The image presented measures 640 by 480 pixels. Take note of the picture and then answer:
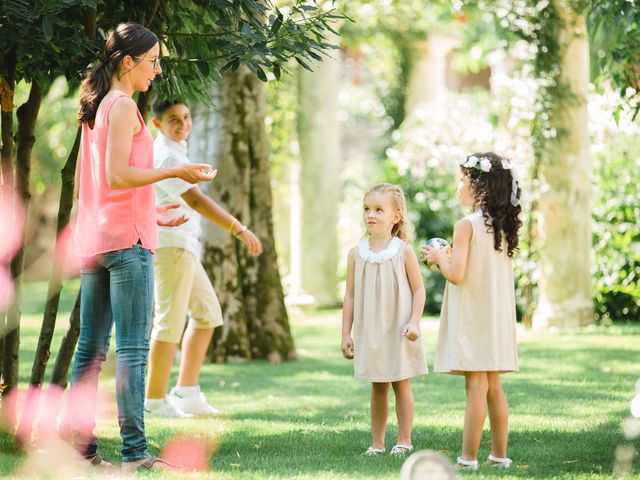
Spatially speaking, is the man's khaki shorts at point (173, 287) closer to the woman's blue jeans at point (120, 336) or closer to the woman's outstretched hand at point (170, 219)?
the woman's outstretched hand at point (170, 219)

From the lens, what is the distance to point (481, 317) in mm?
4484

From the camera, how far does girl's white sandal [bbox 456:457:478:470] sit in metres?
4.35

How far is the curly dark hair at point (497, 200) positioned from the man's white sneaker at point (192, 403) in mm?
2426

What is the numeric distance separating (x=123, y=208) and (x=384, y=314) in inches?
53.3

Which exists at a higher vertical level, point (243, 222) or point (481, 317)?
point (243, 222)

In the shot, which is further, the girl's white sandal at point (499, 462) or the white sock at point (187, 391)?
the white sock at point (187, 391)

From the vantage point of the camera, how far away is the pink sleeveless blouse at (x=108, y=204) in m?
4.06

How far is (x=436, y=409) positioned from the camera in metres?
6.23

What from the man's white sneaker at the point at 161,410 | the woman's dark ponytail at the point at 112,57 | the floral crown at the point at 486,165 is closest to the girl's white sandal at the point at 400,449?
the floral crown at the point at 486,165

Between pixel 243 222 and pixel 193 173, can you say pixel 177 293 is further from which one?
pixel 243 222

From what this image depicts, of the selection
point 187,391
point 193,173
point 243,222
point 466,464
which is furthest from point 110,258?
point 243,222

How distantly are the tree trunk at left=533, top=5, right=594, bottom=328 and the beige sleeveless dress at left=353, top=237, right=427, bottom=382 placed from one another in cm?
619

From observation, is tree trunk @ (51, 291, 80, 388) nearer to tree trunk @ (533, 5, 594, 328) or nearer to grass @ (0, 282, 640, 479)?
grass @ (0, 282, 640, 479)

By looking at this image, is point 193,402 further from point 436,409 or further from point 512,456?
point 512,456
